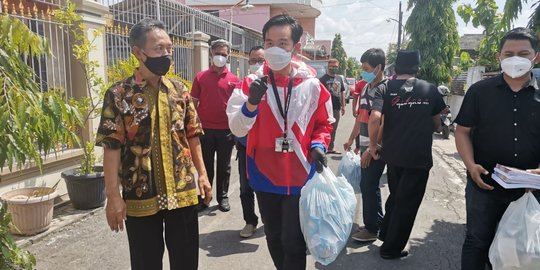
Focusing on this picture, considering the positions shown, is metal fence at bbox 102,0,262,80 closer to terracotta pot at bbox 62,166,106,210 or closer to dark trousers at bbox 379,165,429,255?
terracotta pot at bbox 62,166,106,210

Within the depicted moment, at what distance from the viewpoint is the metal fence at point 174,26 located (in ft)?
21.7

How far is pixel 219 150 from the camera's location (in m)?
4.79

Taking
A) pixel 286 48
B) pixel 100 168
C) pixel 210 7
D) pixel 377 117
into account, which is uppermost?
pixel 210 7

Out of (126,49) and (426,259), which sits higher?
(126,49)

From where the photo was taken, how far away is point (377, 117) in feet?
11.6

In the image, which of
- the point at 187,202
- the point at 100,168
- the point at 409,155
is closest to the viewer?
the point at 187,202

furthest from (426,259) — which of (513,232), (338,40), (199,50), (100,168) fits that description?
(338,40)

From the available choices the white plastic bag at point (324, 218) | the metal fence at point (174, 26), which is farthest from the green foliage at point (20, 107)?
the metal fence at point (174, 26)

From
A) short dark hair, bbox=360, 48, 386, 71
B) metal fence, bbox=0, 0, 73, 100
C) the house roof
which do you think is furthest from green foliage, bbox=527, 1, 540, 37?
the house roof

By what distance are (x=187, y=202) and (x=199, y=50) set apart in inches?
326

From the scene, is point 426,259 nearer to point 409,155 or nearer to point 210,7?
point 409,155

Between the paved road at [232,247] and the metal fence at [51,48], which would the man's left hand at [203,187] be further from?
the metal fence at [51,48]

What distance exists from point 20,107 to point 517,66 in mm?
2844

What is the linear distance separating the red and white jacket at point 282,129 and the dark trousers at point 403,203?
1.22 m
